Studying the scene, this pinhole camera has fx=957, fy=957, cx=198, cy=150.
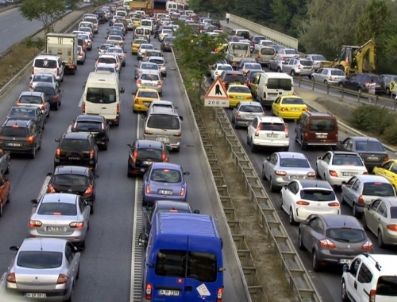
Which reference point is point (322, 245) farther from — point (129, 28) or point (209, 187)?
point (129, 28)

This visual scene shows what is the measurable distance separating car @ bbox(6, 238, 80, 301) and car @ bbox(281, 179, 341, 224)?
922 centimetres

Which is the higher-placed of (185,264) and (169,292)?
(185,264)

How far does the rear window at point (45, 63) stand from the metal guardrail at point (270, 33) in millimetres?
47344

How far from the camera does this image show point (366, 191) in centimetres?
2934

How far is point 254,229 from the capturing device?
28.2 metres

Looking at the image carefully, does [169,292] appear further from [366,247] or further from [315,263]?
[366,247]

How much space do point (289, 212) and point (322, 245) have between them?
5434 millimetres

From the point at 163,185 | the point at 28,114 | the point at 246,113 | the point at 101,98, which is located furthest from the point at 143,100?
the point at 163,185

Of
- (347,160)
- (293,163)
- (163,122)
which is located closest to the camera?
(293,163)

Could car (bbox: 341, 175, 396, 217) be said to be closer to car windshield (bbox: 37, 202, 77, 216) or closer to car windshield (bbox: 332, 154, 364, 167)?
car windshield (bbox: 332, 154, 364, 167)

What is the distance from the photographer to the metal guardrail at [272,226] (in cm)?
2112

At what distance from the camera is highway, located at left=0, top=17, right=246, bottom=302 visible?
2244 cm

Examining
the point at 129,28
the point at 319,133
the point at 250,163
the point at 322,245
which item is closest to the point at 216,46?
the point at 319,133

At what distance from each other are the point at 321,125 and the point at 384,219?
14.1 metres
